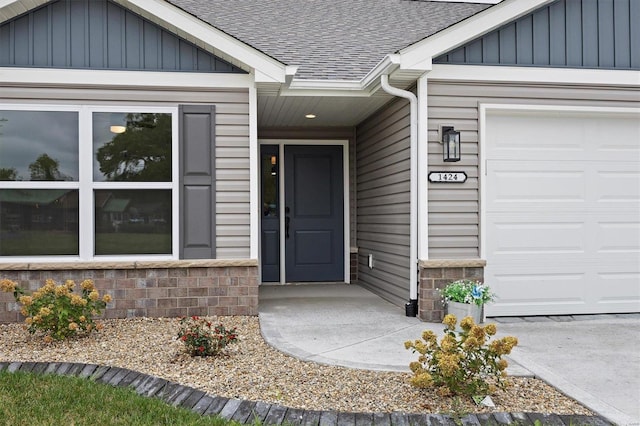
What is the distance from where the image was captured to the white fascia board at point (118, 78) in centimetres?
538

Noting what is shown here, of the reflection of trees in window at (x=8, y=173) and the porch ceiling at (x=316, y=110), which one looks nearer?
the reflection of trees in window at (x=8, y=173)

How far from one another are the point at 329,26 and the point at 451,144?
12.0ft

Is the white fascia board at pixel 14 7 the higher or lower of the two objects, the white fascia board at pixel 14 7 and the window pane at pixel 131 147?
the higher

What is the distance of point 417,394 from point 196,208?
3160mm

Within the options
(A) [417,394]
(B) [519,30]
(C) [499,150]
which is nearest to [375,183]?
(C) [499,150]

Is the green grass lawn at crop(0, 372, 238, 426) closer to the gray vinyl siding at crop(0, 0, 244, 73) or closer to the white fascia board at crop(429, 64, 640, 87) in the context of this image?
the gray vinyl siding at crop(0, 0, 244, 73)

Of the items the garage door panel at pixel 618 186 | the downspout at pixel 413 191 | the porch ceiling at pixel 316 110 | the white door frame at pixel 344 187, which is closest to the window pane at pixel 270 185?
the white door frame at pixel 344 187

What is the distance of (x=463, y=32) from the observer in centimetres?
539

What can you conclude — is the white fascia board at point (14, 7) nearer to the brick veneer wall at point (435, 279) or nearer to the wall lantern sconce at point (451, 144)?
the wall lantern sconce at point (451, 144)

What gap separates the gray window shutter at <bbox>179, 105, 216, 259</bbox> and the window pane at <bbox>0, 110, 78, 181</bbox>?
1.06 metres

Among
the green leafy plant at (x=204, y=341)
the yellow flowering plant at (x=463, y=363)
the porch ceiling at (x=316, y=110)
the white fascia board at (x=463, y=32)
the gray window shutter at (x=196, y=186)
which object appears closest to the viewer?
the yellow flowering plant at (x=463, y=363)

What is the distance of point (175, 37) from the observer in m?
5.57

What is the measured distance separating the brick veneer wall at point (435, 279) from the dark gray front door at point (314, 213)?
2.83m

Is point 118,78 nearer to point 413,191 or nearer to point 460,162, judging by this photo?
point 413,191
